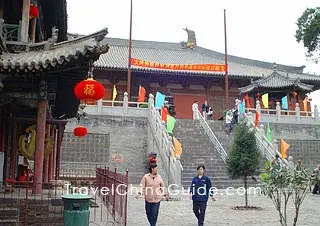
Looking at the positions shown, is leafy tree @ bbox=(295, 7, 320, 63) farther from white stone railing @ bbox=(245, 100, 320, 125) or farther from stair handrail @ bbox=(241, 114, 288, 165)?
stair handrail @ bbox=(241, 114, 288, 165)

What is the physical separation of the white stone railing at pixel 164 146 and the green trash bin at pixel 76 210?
9312mm

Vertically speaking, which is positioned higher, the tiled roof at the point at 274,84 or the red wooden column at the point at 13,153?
the tiled roof at the point at 274,84

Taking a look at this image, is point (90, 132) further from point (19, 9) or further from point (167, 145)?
point (19, 9)

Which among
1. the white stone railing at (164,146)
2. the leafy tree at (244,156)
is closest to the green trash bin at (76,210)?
the leafy tree at (244,156)

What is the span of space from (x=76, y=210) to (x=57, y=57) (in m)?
2.49

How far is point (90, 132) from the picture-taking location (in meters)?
21.3

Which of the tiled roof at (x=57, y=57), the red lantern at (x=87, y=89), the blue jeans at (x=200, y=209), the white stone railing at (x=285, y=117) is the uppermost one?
the white stone railing at (x=285, y=117)

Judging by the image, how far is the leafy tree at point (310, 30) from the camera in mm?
22578

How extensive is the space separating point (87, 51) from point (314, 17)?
20025 mm

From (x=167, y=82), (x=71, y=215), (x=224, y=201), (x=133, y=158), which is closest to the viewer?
(x=71, y=215)

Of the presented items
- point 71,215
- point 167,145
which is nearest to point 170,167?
point 167,145

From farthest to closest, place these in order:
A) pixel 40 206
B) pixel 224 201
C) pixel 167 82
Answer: pixel 167 82
pixel 224 201
pixel 40 206

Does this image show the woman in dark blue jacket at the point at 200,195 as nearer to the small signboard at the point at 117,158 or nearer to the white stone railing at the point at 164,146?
the white stone railing at the point at 164,146

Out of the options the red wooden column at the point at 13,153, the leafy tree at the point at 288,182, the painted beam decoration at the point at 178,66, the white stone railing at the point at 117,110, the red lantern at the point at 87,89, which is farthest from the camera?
the painted beam decoration at the point at 178,66
